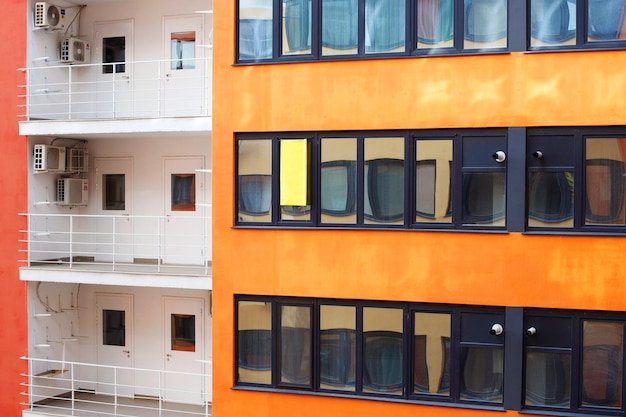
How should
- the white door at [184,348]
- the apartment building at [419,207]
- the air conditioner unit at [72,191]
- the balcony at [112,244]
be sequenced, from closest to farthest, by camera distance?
the apartment building at [419,207] → the balcony at [112,244] → the white door at [184,348] → the air conditioner unit at [72,191]

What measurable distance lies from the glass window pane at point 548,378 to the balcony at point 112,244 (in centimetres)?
485

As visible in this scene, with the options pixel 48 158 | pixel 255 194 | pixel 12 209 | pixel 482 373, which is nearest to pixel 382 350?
pixel 482 373

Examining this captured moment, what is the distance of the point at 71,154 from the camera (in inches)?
489

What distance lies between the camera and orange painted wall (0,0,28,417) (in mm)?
12000

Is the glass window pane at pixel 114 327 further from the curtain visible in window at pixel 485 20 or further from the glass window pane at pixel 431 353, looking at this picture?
the curtain visible in window at pixel 485 20

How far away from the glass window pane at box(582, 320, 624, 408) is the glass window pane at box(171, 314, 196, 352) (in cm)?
604

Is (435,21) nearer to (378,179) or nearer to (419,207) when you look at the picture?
(378,179)

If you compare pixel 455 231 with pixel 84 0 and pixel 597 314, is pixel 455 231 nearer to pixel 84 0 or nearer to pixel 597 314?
pixel 597 314

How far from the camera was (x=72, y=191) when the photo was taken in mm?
12461

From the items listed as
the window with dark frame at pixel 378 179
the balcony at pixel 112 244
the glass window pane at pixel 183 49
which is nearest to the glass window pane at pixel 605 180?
the window with dark frame at pixel 378 179

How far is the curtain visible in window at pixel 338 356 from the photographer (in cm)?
992

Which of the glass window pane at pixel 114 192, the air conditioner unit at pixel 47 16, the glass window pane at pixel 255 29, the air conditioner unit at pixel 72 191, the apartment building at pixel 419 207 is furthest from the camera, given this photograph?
the glass window pane at pixel 114 192

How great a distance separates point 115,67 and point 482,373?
25.0 ft

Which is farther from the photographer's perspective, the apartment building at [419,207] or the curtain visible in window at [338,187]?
the curtain visible in window at [338,187]
